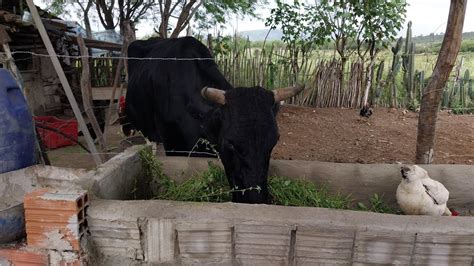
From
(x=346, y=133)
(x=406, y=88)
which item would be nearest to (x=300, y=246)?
(x=346, y=133)

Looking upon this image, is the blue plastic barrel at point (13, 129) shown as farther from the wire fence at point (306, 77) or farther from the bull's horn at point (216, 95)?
the wire fence at point (306, 77)

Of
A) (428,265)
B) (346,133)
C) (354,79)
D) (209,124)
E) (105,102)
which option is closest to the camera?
(428,265)

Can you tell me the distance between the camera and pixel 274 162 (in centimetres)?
320

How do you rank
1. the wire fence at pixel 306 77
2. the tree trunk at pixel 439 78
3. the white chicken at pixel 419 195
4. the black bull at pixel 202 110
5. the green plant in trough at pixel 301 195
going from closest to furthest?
1. the white chicken at pixel 419 195
2. the green plant in trough at pixel 301 195
3. the black bull at pixel 202 110
4. the tree trunk at pixel 439 78
5. the wire fence at pixel 306 77

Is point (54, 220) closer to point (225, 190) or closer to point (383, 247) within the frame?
point (225, 190)

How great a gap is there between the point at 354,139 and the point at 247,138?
488 centimetres

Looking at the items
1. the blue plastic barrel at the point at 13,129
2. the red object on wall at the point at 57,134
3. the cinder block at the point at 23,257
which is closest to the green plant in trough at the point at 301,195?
the cinder block at the point at 23,257

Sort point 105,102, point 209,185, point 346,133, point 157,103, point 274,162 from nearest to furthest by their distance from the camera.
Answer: point 209,185 < point 274,162 < point 157,103 < point 346,133 < point 105,102

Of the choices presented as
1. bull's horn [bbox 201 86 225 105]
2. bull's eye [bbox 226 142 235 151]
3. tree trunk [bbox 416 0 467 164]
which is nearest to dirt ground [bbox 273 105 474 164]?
tree trunk [bbox 416 0 467 164]

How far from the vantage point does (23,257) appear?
202cm

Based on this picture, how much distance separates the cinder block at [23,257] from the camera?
2.01 metres

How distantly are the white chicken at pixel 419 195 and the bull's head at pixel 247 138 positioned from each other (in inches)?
35.0

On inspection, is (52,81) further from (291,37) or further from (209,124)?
(209,124)

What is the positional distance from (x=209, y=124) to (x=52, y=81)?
828 cm
